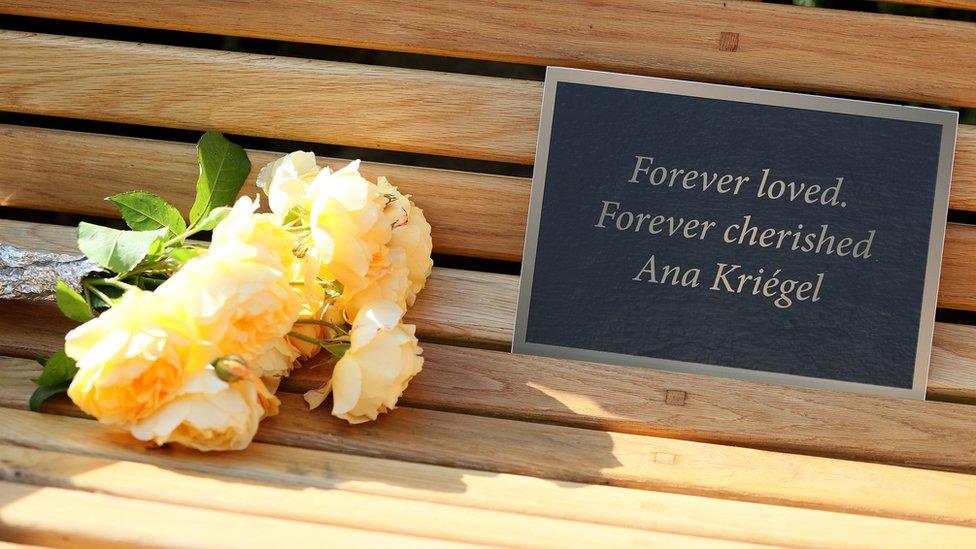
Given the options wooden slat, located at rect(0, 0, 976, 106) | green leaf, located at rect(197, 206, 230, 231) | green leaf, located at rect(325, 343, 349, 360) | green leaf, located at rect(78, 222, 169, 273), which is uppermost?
wooden slat, located at rect(0, 0, 976, 106)

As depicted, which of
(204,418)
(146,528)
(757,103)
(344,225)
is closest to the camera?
(146,528)

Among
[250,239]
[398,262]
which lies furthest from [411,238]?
[250,239]

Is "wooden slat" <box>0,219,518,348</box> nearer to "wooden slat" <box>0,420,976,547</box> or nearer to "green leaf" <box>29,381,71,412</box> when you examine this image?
"green leaf" <box>29,381,71,412</box>

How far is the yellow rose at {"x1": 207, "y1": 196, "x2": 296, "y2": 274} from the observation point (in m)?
0.86

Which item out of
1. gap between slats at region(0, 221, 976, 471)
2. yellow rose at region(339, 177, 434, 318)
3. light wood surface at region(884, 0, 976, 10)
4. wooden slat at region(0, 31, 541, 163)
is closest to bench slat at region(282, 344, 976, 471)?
gap between slats at region(0, 221, 976, 471)

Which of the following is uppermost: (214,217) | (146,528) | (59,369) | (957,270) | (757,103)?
(757,103)

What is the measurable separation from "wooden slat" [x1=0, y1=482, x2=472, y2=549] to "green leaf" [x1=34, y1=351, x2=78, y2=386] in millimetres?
186

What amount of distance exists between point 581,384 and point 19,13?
0.95 m

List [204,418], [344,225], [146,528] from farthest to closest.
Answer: [344,225]
[204,418]
[146,528]

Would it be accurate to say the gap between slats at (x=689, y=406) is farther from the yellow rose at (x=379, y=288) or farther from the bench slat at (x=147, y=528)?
the bench slat at (x=147, y=528)

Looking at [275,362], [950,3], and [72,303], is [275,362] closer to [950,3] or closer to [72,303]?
[72,303]

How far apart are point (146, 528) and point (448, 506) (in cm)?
26

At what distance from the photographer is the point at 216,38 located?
4.53ft

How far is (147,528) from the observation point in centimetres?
73
